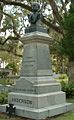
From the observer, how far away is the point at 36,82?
9891mm

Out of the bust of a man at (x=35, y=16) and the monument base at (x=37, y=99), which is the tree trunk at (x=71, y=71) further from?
the bust of a man at (x=35, y=16)

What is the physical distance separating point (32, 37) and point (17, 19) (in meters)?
17.0

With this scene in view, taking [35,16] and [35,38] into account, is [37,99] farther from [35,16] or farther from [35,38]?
[35,16]

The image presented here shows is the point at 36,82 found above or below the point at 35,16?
below

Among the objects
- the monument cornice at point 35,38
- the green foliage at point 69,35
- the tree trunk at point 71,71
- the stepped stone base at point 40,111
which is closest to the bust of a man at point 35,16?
the monument cornice at point 35,38

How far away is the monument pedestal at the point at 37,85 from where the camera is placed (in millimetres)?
9453

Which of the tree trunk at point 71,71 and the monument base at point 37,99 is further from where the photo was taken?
the tree trunk at point 71,71

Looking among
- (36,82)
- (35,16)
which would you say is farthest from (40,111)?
(35,16)

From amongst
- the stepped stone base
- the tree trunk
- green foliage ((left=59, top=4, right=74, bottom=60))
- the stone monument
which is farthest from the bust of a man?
the tree trunk

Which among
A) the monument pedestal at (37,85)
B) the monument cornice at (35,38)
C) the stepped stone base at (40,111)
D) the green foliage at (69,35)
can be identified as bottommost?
the stepped stone base at (40,111)

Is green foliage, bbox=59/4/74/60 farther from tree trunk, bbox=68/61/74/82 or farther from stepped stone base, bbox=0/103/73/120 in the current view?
stepped stone base, bbox=0/103/73/120

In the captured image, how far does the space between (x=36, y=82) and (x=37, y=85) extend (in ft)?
0.62

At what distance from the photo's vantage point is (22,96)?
32.4 ft

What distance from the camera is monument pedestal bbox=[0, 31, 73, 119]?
945cm
